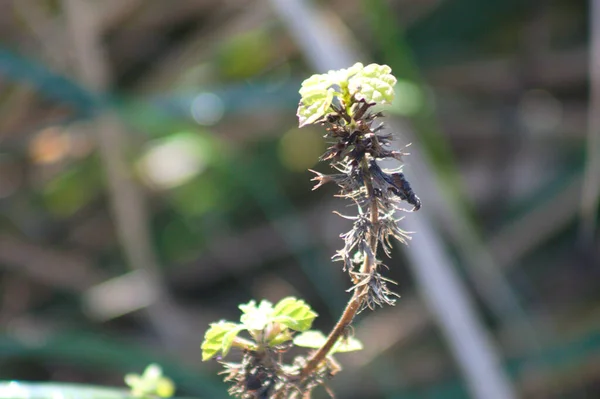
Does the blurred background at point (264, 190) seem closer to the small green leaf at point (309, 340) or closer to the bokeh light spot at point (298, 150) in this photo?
the bokeh light spot at point (298, 150)

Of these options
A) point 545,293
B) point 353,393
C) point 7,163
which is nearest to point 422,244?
point 353,393

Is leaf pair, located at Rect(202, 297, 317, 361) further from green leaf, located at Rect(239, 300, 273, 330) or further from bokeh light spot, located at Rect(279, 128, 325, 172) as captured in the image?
bokeh light spot, located at Rect(279, 128, 325, 172)

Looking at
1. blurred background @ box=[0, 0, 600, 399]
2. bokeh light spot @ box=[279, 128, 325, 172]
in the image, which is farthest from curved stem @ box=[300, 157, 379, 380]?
bokeh light spot @ box=[279, 128, 325, 172]

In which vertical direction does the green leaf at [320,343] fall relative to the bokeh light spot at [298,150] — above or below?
below

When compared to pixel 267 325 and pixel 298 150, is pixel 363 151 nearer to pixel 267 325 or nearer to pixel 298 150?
pixel 267 325

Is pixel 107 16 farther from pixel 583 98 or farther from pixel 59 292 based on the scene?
pixel 583 98

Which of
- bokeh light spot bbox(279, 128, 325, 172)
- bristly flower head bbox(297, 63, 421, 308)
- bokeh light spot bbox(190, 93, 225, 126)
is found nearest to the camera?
bristly flower head bbox(297, 63, 421, 308)

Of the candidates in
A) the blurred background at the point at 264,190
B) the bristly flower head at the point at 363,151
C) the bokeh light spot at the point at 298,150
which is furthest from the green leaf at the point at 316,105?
the bokeh light spot at the point at 298,150
